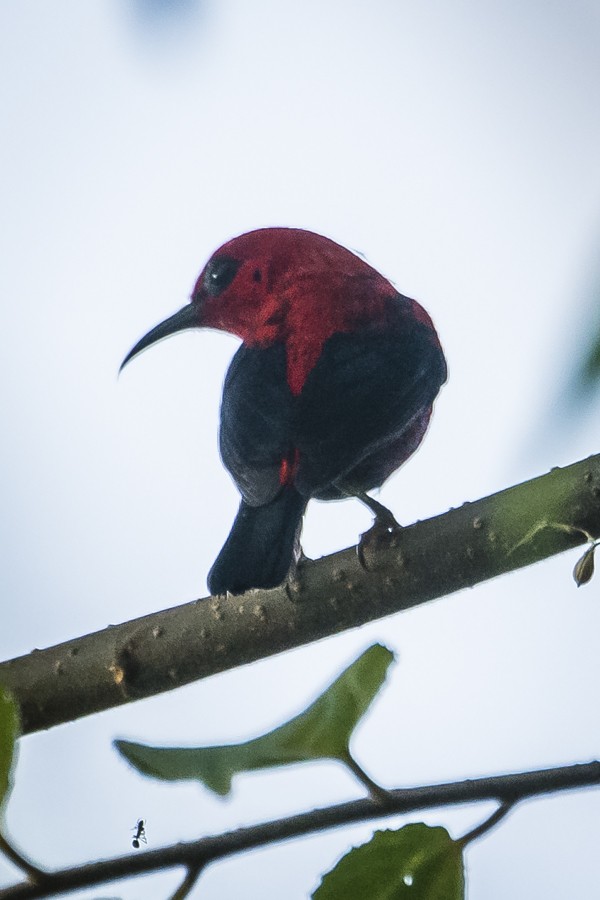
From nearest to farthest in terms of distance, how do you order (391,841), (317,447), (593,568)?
1. (391,841)
2. (593,568)
3. (317,447)

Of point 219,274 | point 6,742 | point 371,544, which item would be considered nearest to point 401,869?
point 6,742

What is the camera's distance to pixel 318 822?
3.20 ft

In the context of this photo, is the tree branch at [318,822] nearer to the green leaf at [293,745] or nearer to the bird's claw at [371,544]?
the green leaf at [293,745]

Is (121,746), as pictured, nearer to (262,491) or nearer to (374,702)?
(374,702)

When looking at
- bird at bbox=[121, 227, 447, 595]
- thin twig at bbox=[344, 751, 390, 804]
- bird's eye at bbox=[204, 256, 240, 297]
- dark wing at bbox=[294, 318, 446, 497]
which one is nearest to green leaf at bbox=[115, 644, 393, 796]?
thin twig at bbox=[344, 751, 390, 804]

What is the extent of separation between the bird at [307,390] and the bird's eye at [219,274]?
3 cm

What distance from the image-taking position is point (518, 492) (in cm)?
158

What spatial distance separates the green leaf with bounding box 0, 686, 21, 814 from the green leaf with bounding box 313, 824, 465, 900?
26cm

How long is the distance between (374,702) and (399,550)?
801 mm

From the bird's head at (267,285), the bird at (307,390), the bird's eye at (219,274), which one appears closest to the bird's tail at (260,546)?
the bird at (307,390)

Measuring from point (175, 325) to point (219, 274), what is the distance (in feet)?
0.77

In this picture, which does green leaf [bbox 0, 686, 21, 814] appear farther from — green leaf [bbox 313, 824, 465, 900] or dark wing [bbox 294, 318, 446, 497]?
dark wing [bbox 294, 318, 446, 497]

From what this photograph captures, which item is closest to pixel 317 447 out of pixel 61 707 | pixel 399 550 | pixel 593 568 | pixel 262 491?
pixel 262 491

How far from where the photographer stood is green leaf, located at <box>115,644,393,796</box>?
1033 millimetres
